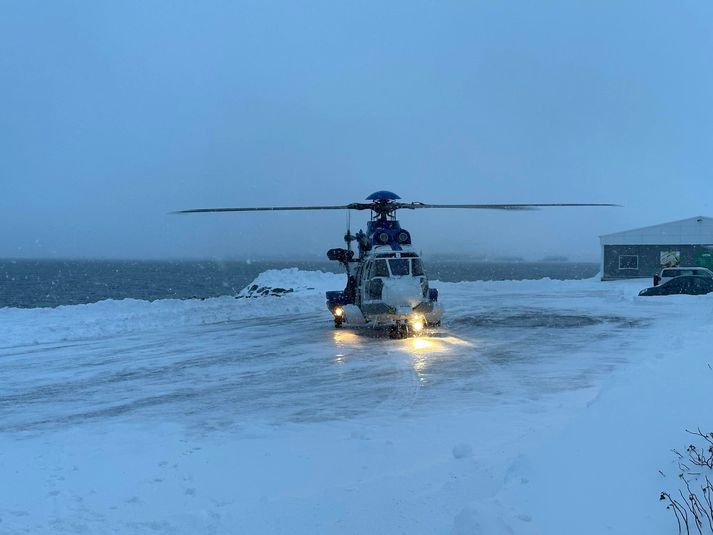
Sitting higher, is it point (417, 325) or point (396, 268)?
point (396, 268)

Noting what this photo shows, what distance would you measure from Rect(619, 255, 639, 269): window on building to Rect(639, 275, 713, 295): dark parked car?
1773cm

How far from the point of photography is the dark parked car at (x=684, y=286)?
1135 inches

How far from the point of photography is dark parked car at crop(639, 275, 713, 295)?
94.6 feet

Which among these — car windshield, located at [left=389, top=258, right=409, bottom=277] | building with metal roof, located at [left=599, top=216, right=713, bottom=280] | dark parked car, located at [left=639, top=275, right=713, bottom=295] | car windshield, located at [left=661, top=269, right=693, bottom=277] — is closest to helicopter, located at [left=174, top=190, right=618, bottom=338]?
car windshield, located at [left=389, top=258, right=409, bottom=277]

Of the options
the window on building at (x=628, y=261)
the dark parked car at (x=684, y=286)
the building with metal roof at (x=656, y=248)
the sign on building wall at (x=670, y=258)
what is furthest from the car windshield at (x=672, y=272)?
the window on building at (x=628, y=261)

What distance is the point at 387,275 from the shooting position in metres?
16.2

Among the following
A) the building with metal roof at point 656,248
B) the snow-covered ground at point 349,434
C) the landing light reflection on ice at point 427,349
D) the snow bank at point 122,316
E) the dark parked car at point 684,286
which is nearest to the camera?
the snow-covered ground at point 349,434

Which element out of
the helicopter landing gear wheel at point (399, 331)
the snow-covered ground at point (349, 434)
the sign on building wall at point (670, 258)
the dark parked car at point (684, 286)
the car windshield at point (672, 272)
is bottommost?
the snow-covered ground at point (349, 434)

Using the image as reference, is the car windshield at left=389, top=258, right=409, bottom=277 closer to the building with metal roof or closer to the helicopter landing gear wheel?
the helicopter landing gear wheel

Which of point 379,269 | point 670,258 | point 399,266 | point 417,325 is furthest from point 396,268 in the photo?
point 670,258

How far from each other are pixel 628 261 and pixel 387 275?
36.3m

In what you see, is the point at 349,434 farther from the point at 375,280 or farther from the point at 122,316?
the point at 122,316

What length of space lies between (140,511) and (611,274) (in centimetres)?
4684

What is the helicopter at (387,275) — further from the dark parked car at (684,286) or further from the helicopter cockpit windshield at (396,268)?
the dark parked car at (684,286)
